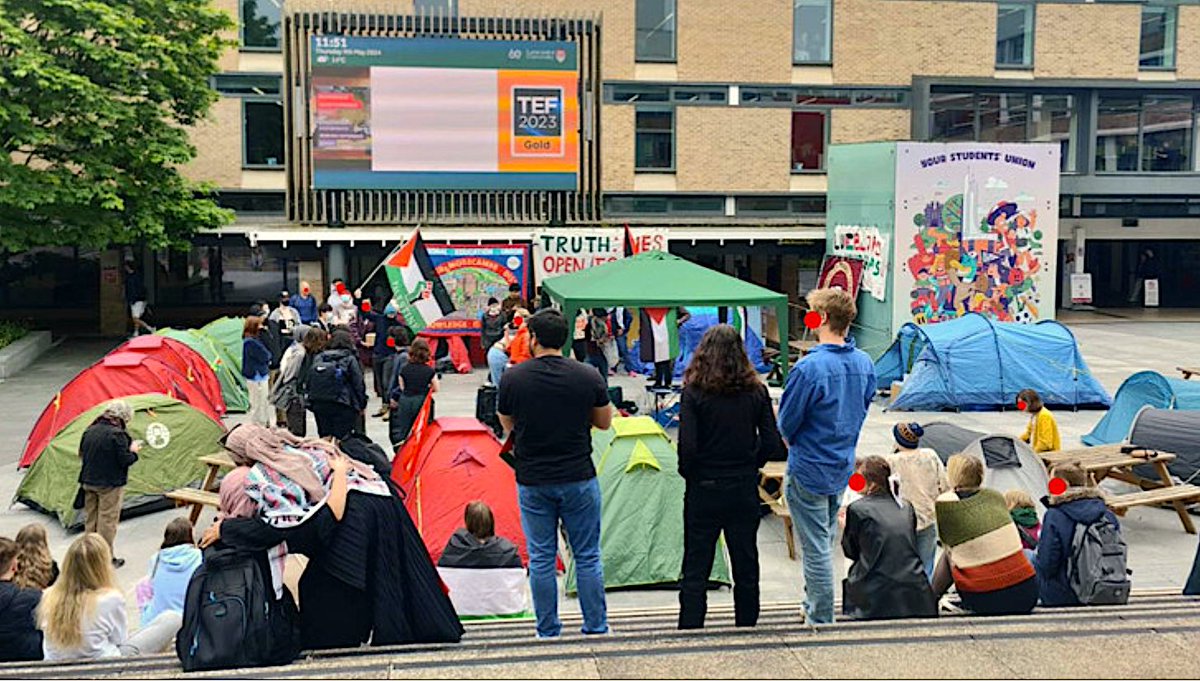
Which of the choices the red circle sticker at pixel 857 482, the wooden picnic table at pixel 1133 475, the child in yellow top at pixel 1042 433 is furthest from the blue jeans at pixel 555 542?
the child in yellow top at pixel 1042 433

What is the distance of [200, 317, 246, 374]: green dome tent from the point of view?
724 inches

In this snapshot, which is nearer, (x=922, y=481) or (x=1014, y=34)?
(x=922, y=481)

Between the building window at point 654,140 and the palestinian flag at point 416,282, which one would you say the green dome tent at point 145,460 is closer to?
the palestinian flag at point 416,282

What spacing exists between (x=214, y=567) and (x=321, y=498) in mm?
512

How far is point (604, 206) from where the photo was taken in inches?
1184

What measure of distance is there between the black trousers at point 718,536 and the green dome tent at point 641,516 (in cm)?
344

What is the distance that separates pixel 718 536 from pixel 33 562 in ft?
12.8

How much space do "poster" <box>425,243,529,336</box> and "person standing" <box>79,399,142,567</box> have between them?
12.6 meters

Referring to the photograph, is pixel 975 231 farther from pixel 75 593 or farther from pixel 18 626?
pixel 18 626

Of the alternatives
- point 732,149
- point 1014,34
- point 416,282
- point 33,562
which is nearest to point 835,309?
point 33,562

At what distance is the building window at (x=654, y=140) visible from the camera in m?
30.3

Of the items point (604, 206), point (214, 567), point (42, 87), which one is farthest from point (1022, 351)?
point (42, 87)

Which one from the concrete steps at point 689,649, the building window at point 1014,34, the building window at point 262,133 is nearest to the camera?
the concrete steps at point 689,649

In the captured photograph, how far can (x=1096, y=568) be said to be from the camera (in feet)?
23.9
